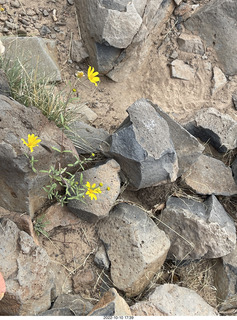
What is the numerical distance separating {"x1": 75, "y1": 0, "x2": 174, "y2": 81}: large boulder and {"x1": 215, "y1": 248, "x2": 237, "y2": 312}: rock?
218cm

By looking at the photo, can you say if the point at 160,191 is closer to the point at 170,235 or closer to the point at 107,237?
the point at 170,235

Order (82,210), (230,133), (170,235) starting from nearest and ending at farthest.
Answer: (82,210) < (170,235) < (230,133)

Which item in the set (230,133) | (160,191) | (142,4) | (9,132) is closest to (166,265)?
(160,191)

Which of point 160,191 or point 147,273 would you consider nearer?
point 147,273

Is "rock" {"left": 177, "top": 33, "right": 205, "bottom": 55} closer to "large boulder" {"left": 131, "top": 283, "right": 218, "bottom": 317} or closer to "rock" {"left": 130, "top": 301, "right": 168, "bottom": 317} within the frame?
"large boulder" {"left": 131, "top": 283, "right": 218, "bottom": 317}

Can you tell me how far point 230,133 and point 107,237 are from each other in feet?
5.39

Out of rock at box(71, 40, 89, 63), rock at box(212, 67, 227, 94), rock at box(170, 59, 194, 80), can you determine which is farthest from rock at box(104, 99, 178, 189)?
rock at box(212, 67, 227, 94)

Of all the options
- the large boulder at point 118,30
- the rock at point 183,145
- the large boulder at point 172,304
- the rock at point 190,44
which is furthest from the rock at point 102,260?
the rock at point 190,44

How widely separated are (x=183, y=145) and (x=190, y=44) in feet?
5.40

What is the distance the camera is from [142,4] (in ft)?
13.4

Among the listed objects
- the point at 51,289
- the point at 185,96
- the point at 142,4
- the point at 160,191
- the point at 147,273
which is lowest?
the point at 51,289

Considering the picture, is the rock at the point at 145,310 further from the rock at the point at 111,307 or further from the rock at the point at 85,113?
the rock at the point at 85,113

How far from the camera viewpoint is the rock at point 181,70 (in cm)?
445

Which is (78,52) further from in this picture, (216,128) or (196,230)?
(196,230)
